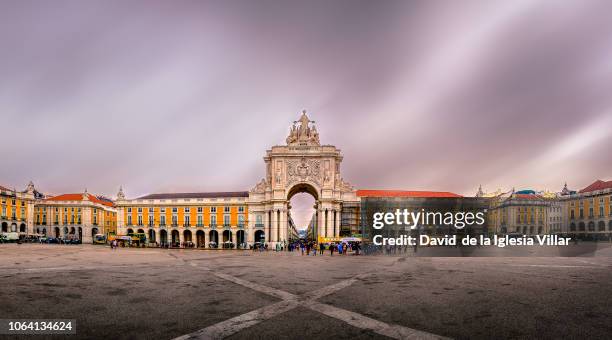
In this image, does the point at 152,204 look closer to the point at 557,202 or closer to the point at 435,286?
the point at 435,286

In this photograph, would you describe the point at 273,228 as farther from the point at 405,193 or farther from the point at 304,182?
the point at 405,193

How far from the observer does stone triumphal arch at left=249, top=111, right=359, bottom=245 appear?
2613 inches

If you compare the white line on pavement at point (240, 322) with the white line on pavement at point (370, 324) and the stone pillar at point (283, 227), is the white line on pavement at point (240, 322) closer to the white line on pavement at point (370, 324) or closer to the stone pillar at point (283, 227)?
the white line on pavement at point (370, 324)

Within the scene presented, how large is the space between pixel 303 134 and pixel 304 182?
32.8ft

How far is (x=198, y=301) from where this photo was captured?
11.7m

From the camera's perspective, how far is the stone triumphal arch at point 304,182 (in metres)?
66.4

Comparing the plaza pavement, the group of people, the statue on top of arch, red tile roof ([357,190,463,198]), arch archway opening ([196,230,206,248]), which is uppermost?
the statue on top of arch

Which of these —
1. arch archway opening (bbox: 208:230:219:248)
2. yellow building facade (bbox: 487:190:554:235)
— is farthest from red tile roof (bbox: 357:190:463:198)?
arch archway opening (bbox: 208:230:219:248)

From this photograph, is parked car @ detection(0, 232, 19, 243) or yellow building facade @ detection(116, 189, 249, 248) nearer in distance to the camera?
parked car @ detection(0, 232, 19, 243)

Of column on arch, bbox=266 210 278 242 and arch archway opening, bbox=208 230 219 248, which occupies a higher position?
column on arch, bbox=266 210 278 242

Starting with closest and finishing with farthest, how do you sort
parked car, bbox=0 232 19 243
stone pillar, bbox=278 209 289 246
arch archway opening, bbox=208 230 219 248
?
stone pillar, bbox=278 209 289 246 < parked car, bbox=0 232 19 243 < arch archway opening, bbox=208 230 219 248

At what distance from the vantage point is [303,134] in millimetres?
71500

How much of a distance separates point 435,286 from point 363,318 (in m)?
6.67

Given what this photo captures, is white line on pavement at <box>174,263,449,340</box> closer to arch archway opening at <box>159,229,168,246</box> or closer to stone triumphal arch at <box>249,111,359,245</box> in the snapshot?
stone triumphal arch at <box>249,111,359,245</box>
